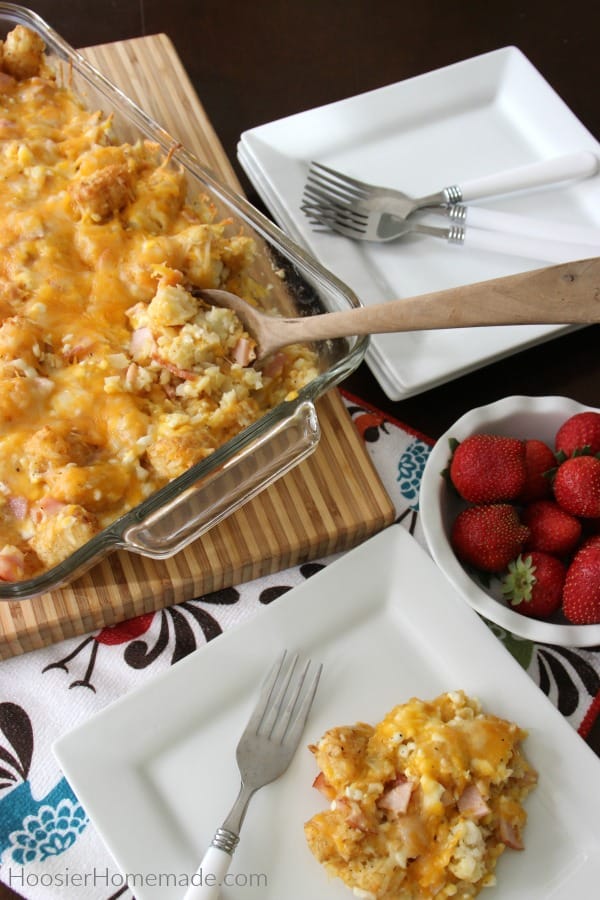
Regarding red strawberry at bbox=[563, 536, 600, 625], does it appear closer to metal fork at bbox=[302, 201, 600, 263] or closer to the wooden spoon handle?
the wooden spoon handle

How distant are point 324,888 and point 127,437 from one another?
1.95 ft

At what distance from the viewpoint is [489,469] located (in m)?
1.22

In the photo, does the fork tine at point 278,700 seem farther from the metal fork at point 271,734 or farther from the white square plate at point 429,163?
the white square plate at point 429,163

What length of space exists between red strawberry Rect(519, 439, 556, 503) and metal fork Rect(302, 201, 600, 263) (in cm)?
40

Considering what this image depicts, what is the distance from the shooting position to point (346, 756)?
1.05m

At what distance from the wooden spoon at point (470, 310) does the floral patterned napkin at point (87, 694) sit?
294 millimetres

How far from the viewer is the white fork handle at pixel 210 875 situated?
98 cm

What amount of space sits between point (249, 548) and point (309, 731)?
26cm

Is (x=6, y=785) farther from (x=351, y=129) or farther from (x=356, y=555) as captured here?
(x=351, y=129)

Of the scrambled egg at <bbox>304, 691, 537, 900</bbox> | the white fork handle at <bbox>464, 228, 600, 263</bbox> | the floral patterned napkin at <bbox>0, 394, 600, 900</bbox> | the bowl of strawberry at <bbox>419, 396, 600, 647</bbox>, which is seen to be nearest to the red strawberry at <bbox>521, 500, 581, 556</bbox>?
the bowl of strawberry at <bbox>419, 396, 600, 647</bbox>

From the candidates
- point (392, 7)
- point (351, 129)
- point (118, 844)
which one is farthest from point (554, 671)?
point (392, 7)

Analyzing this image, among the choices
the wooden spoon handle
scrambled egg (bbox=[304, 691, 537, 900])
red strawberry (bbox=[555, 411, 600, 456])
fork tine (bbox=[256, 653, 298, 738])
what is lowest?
scrambled egg (bbox=[304, 691, 537, 900])

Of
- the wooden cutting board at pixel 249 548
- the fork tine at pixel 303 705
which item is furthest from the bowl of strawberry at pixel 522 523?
the fork tine at pixel 303 705

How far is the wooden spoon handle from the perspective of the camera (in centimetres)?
104
